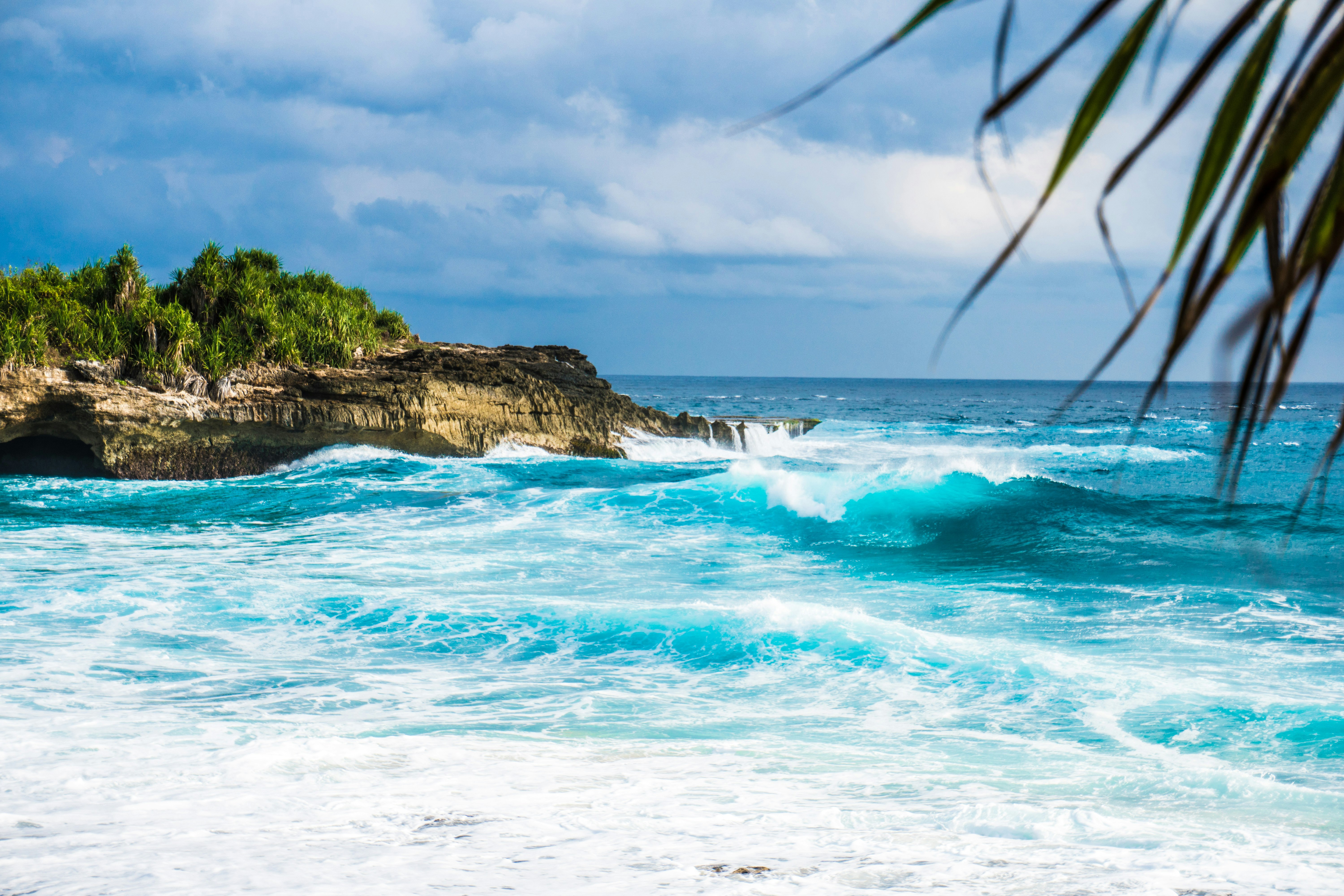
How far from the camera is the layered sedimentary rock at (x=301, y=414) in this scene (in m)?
17.4

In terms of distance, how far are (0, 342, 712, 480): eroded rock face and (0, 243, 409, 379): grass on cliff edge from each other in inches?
19.0

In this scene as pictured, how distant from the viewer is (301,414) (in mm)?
19562

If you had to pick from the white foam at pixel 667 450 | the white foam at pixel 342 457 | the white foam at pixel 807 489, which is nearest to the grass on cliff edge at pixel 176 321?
the white foam at pixel 342 457

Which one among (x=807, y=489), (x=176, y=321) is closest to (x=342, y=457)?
(x=176, y=321)

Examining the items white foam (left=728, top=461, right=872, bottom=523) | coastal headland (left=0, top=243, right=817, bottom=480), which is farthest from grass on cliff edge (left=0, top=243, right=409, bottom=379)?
white foam (left=728, top=461, right=872, bottom=523)

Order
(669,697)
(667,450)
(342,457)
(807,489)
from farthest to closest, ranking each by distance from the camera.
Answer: (667,450) → (342,457) → (807,489) → (669,697)

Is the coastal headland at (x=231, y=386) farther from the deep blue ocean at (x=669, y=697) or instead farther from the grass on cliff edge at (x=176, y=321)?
the deep blue ocean at (x=669, y=697)

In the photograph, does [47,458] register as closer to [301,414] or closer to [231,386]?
[231,386]

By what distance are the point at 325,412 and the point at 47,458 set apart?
5.76 meters

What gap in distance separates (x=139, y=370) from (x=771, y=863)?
61.1 ft

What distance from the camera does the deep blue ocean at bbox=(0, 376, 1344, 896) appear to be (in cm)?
349

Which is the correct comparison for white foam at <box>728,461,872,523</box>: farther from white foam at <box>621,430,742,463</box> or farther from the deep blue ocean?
white foam at <box>621,430,742,463</box>

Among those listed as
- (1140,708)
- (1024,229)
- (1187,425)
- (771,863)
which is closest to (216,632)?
(771,863)

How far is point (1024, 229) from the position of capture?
75 centimetres
